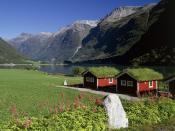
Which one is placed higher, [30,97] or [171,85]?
[171,85]

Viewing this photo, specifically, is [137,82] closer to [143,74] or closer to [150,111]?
[143,74]

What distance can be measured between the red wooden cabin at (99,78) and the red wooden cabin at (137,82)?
26.3 feet

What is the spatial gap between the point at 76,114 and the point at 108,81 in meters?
56.9

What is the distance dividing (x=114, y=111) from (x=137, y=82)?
4176 centimetres

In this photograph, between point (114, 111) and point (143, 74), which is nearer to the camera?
point (114, 111)

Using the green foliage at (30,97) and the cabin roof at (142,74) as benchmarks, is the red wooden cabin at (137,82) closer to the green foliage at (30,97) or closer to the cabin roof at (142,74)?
the cabin roof at (142,74)

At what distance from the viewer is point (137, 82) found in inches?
2518

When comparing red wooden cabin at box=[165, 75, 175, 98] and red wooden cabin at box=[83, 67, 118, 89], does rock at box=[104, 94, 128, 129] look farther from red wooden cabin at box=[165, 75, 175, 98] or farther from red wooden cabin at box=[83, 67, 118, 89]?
red wooden cabin at box=[83, 67, 118, 89]

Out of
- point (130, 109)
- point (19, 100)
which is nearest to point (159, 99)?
point (130, 109)

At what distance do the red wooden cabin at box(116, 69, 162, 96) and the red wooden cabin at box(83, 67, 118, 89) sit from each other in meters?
8.02

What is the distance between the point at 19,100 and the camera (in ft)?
161

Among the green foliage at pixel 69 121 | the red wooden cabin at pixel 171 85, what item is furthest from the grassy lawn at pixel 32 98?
the red wooden cabin at pixel 171 85

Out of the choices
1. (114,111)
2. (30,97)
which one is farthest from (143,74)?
(114,111)

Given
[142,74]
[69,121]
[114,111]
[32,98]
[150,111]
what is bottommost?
[69,121]
